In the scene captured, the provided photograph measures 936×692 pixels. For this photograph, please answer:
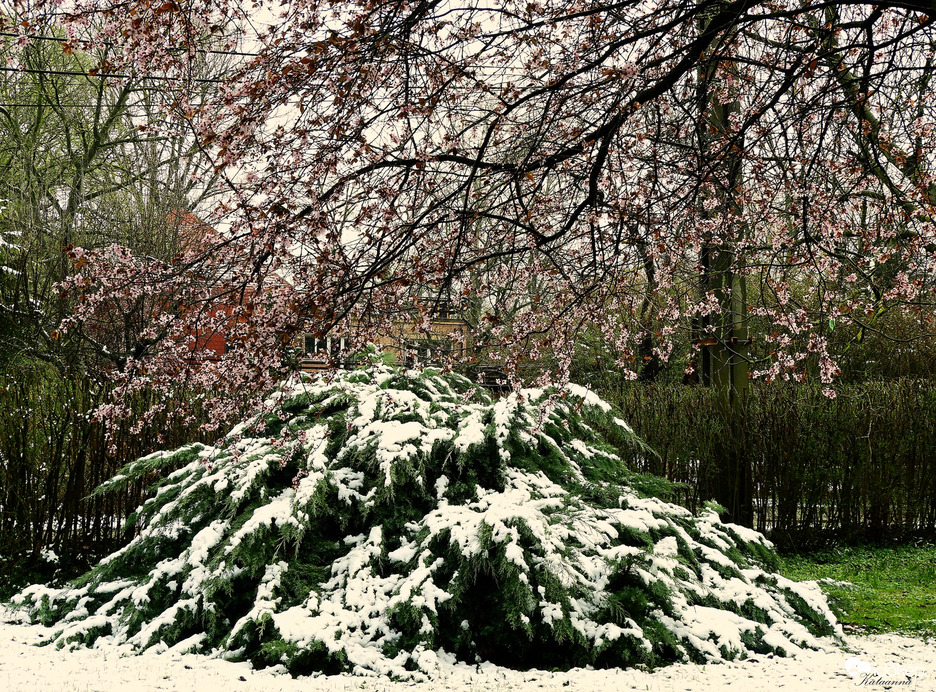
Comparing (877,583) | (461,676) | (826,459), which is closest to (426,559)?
(461,676)

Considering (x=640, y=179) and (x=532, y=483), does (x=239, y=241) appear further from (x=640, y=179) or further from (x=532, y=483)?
(x=640, y=179)

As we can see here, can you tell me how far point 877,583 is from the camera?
6.23 metres

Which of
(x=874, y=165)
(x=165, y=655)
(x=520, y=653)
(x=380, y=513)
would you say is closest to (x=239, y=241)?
(x=380, y=513)

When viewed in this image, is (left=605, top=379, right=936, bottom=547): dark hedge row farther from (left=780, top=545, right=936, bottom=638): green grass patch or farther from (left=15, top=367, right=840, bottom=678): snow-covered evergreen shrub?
(left=15, top=367, right=840, bottom=678): snow-covered evergreen shrub

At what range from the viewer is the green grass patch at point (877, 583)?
15.7 ft

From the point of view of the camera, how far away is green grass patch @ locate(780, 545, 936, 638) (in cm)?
478

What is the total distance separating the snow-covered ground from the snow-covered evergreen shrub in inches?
5.1

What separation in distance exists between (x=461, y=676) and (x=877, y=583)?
15.0ft

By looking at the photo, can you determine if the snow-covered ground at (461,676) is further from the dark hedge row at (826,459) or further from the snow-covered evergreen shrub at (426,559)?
the dark hedge row at (826,459)

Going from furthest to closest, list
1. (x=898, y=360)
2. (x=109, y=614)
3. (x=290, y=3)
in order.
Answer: (x=898, y=360)
(x=109, y=614)
(x=290, y=3)

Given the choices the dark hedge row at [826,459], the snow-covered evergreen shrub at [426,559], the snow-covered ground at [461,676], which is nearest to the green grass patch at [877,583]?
the dark hedge row at [826,459]

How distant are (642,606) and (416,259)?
7.64 feet

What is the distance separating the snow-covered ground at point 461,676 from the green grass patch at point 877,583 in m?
0.97

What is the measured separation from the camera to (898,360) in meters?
13.2
